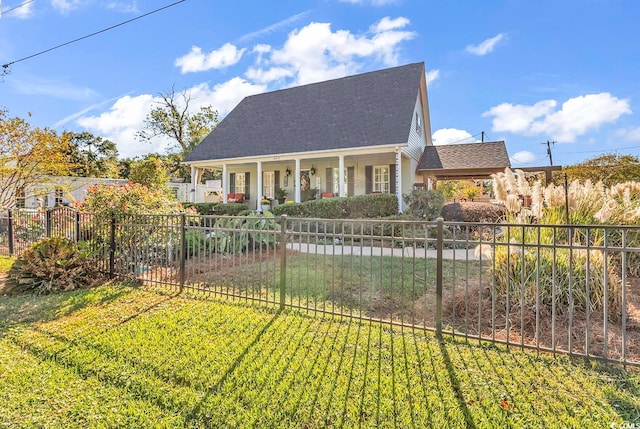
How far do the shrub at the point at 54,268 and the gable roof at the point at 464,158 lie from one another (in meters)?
12.9

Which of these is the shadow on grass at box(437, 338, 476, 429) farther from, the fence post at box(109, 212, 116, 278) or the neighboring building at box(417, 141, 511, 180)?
the neighboring building at box(417, 141, 511, 180)

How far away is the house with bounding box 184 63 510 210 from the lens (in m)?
14.1

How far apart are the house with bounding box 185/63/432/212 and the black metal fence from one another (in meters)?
7.67

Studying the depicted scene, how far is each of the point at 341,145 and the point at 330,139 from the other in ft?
2.82

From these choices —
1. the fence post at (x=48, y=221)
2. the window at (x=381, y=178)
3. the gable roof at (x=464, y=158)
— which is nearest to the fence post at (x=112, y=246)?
the fence post at (x=48, y=221)

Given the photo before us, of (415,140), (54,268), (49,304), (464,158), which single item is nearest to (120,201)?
(54,268)

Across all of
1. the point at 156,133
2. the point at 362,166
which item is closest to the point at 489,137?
the point at 362,166

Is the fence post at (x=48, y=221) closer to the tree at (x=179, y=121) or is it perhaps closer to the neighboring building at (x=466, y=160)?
the neighboring building at (x=466, y=160)

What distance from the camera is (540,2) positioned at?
30.8 feet

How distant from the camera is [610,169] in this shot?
18.9 m

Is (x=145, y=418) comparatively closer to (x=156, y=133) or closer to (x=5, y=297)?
(x=5, y=297)

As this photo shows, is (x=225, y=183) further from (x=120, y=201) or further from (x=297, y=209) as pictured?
(x=120, y=201)

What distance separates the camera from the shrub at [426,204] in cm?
1221

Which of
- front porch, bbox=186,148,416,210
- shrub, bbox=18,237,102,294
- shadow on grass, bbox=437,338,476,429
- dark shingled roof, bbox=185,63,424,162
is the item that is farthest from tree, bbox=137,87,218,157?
shadow on grass, bbox=437,338,476,429
